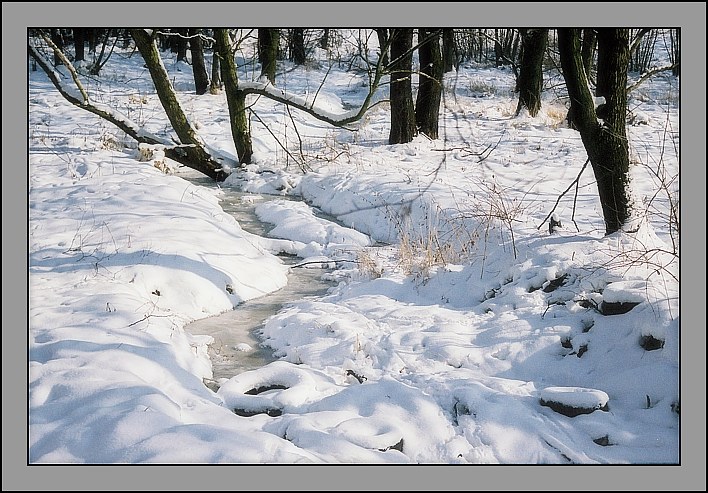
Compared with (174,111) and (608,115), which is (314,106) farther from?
(174,111)

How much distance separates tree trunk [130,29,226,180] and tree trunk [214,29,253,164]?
698 millimetres

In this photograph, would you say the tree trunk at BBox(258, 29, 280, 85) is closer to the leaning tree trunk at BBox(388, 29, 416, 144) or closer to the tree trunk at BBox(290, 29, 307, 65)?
the tree trunk at BBox(290, 29, 307, 65)

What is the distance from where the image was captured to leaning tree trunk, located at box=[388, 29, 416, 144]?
10.7 meters

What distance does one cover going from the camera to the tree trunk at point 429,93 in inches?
444

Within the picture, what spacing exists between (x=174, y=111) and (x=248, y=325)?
585 cm

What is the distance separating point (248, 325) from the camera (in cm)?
525

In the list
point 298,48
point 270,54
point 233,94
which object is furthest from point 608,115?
point 298,48

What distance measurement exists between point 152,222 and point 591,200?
5075mm

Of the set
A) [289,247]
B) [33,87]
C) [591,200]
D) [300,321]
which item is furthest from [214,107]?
[300,321]

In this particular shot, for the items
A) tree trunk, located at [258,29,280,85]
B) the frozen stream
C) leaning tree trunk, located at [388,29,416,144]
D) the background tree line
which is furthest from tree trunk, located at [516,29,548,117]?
the frozen stream

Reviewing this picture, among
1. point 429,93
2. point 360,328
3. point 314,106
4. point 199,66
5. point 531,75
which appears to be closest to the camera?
point 360,328

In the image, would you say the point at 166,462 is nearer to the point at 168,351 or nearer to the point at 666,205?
the point at 168,351

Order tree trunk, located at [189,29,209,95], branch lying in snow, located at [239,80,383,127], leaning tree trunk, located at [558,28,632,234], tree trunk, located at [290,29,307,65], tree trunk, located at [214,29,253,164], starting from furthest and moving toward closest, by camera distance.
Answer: tree trunk, located at [290,29,307,65] < tree trunk, located at [189,29,209,95] < tree trunk, located at [214,29,253,164] < branch lying in snow, located at [239,80,383,127] < leaning tree trunk, located at [558,28,632,234]

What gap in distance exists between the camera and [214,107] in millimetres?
15062
